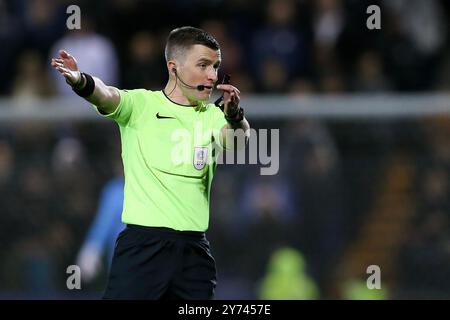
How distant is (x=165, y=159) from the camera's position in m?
6.56

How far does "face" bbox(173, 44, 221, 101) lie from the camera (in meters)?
6.61

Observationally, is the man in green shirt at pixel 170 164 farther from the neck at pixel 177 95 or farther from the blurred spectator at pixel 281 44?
the blurred spectator at pixel 281 44

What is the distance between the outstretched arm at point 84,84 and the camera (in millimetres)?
6340

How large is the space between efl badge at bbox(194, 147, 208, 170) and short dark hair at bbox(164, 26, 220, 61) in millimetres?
559

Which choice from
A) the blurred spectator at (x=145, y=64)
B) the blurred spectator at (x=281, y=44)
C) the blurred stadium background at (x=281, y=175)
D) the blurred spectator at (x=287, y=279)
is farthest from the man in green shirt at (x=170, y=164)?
the blurred spectator at (x=281, y=44)

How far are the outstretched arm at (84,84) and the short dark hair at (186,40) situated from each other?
1.38 ft

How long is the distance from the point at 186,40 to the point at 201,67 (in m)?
0.18

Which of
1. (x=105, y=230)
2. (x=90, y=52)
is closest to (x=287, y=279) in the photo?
(x=105, y=230)

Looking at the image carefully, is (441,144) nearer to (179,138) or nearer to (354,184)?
(354,184)

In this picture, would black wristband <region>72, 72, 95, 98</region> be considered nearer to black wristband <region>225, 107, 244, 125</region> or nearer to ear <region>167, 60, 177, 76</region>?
ear <region>167, 60, 177, 76</region>

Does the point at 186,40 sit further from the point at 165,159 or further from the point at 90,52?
the point at 90,52

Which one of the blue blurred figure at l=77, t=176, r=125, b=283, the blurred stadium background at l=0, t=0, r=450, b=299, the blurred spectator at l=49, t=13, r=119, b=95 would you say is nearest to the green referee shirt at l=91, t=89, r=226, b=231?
the blue blurred figure at l=77, t=176, r=125, b=283

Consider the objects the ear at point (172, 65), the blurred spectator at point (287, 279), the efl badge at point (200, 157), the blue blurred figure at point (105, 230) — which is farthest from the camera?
the blurred spectator at point (287, 279)

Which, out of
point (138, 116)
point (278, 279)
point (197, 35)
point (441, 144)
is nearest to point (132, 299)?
point (138, 116)
